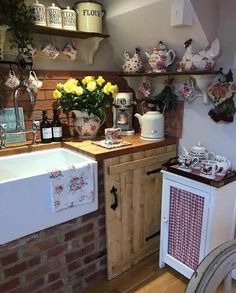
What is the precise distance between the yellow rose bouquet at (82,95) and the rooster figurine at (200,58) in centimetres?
52

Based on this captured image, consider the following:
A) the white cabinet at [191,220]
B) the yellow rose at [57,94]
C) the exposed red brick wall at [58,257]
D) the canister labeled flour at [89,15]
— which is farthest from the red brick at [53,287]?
the canister labeled flour at [89,15]

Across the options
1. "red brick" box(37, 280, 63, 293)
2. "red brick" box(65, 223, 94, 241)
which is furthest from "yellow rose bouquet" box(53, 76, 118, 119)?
"red brick" box(37, 280, 63, 293)

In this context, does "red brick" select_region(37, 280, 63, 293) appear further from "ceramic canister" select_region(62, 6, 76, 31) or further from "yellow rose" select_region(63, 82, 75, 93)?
"ceramic canister" select_region(62, 6, 76, 31)

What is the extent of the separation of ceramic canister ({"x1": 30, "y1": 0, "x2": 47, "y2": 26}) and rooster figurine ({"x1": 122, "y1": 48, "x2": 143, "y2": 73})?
2.10ft

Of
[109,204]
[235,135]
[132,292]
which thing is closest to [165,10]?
[235,135]

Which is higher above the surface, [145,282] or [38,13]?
[38,13]

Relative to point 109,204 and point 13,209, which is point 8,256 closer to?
point 13,209

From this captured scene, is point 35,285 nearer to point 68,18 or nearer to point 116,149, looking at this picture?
point 116,149

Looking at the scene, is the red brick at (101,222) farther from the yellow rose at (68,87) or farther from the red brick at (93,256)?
the yellow rose at (68,87)

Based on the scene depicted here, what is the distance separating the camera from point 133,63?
1920mm

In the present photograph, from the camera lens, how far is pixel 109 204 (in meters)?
1.64

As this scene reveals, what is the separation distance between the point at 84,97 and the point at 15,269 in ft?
3.58

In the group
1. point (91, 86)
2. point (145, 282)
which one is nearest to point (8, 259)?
point (145, 282)

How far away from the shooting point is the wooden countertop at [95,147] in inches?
61.8
